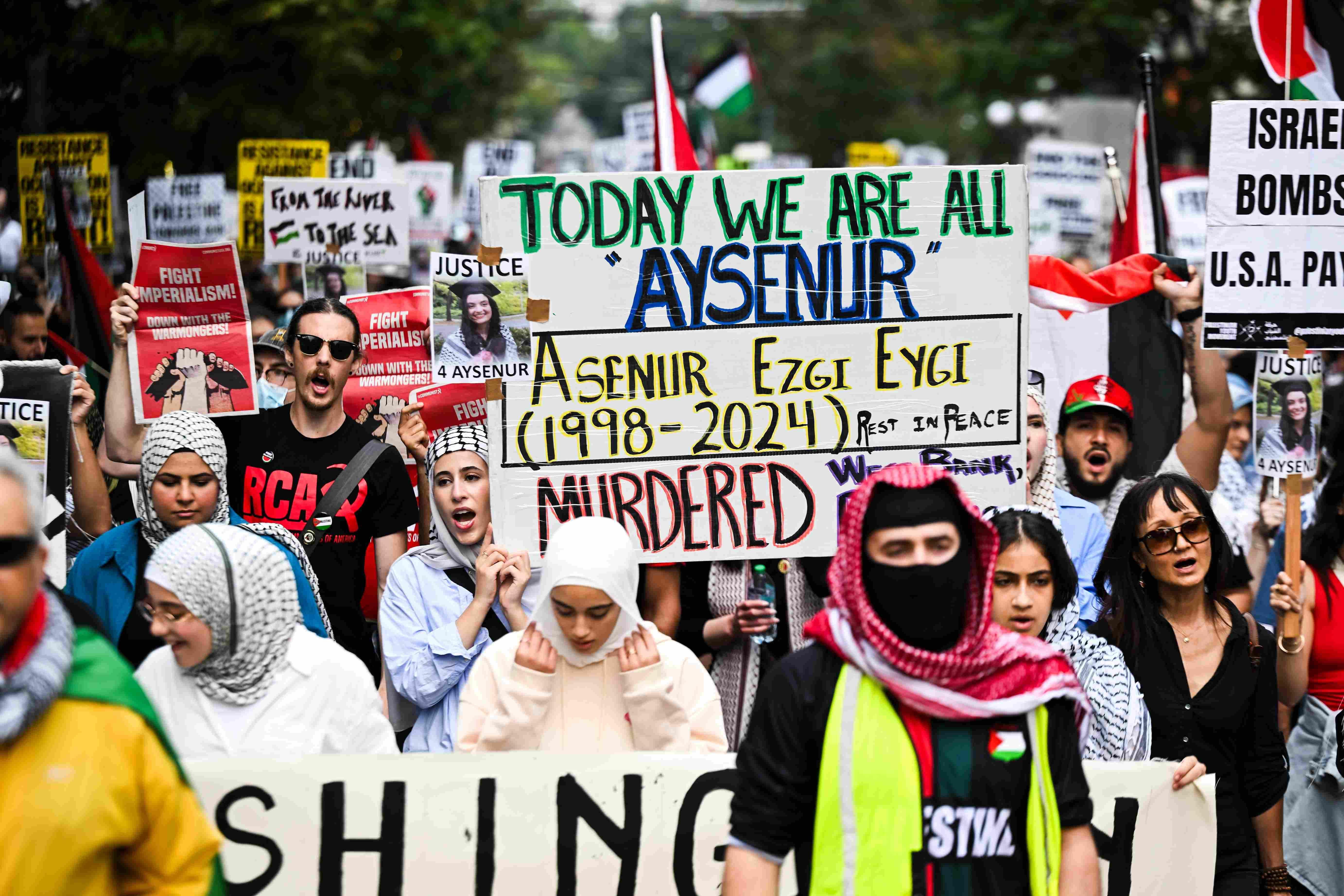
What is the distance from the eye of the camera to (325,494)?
18.4 feet

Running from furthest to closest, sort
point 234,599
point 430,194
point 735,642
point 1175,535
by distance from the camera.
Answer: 1. point 430,194
2. point 735,642
3. point 1175,535
4. point 234,599

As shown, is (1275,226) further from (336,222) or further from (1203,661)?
(336,222)

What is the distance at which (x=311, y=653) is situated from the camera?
13.4ft

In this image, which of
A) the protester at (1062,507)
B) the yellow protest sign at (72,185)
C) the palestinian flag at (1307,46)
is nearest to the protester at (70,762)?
the protester at (1062,507)

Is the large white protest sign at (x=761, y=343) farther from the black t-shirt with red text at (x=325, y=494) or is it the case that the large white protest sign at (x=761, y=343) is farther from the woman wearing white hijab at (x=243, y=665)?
the woman wearing white hijab at (x=243, y=665)

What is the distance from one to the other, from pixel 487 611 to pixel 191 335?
2089 mm

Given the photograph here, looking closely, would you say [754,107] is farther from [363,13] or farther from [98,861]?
[98,861]

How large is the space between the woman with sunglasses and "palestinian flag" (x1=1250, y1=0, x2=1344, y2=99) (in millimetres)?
2704

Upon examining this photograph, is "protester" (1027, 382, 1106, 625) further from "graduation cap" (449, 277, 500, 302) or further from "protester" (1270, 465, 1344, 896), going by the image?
"graduation cap" (449, 277, 500, 302)

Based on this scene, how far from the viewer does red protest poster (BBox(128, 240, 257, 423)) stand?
6188 millimetres

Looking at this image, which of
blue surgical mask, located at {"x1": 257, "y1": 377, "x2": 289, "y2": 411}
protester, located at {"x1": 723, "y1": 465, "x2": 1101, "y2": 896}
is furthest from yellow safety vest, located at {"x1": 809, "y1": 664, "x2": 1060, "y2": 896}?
blue surgical mask, located at {"x1": 257, "y1": 377, "x2": 289, "y2": 411}

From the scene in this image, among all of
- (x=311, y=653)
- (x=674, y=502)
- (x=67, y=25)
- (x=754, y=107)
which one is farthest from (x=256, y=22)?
(x=754, y=107)

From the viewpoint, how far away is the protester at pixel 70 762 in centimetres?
262

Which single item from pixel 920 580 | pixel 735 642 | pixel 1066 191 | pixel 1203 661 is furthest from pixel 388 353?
pixel 1066 191
